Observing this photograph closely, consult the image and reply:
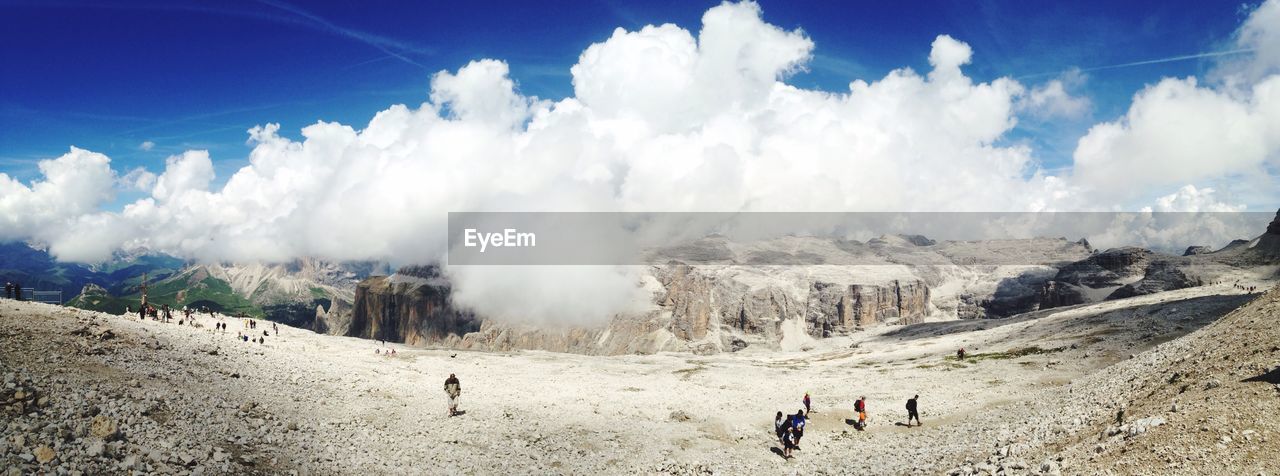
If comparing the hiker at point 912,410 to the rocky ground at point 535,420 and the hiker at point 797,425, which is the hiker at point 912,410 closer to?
the rocky ground at point 535,420

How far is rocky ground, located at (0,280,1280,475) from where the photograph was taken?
23.0m

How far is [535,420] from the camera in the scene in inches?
1778

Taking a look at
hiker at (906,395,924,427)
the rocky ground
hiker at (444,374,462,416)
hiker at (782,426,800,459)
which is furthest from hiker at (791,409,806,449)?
hiker at (444,374,462,416)

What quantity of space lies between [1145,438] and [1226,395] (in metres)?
5.50

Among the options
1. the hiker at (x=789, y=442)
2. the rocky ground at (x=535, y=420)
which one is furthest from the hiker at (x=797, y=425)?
the rocky ground at (x=535, y=420)

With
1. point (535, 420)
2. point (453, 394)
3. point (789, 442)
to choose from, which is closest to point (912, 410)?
point (789, 442)

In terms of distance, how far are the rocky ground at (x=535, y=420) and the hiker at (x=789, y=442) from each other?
2.06 ft

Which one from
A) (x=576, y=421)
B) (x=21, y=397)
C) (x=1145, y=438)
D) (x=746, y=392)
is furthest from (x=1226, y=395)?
(x=746, y=392)

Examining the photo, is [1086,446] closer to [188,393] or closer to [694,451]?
[694,451]

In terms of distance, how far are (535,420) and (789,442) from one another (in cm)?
1920

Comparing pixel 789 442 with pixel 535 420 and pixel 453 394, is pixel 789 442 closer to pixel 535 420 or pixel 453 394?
pixel 535 420

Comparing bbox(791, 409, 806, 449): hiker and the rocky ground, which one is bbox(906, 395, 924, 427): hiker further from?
bbox(791, 409, 806, 449): hiker

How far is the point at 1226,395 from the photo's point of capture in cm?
2567

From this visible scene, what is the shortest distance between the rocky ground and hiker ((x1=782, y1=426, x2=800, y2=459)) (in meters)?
0.63
